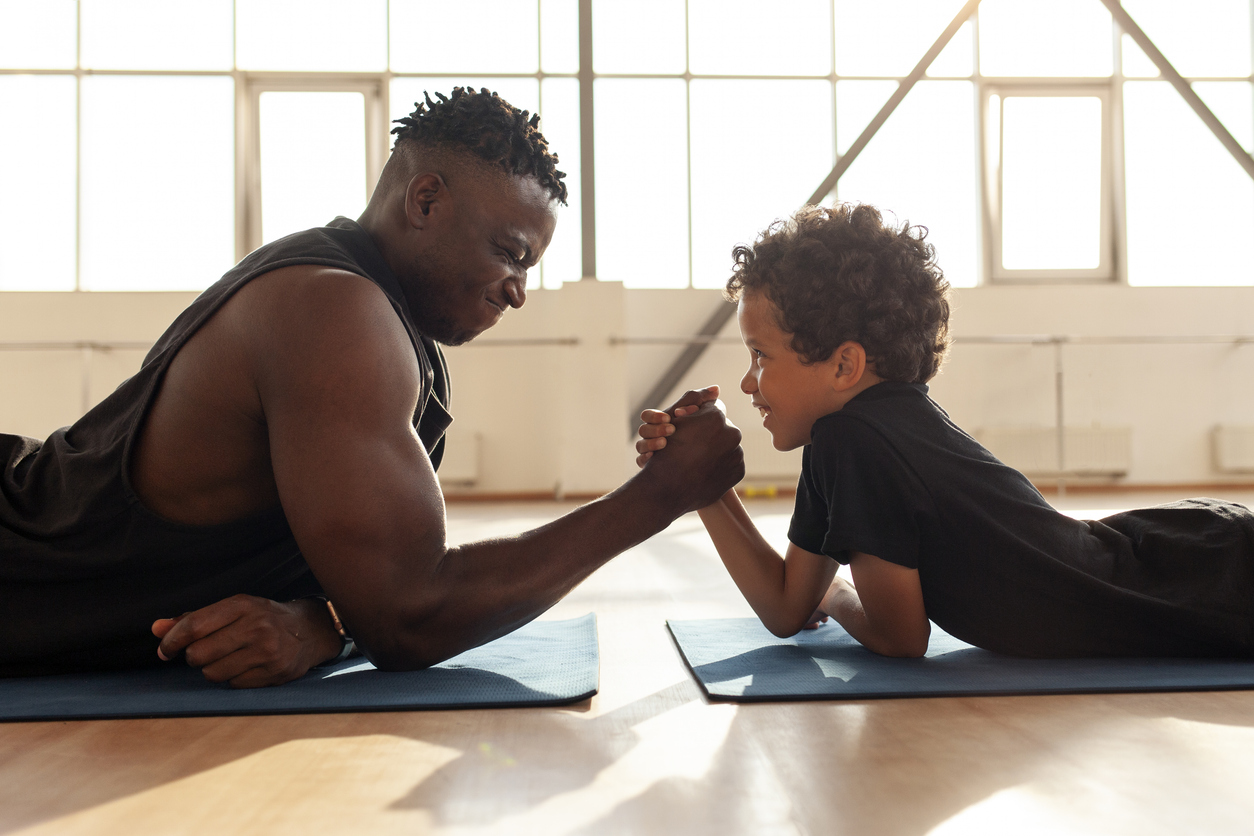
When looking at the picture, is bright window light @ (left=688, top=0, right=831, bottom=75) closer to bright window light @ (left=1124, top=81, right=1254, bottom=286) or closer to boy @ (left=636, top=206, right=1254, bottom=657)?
bright window light @ (left=1124, top=81, right=1254, bottom=286)

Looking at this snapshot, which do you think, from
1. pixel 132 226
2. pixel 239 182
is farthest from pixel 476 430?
pixel 132 226

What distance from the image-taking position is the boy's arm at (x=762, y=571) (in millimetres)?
1330

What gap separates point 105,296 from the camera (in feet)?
20.1

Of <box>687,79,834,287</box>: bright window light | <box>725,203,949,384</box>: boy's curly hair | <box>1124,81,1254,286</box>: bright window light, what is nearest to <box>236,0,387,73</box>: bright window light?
<box>687,79,834,287</box>: bright window light

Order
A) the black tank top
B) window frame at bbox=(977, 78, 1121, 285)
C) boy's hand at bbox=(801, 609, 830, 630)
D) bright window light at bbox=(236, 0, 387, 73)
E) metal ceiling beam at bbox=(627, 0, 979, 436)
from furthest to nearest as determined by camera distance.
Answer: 1. window frame at bbox=(977, 78, 1121, 285)
2. bright window light at bbox=(236, 0, 387, 73)
3. metal ceiling beam at bbox=(627, 0, 979, 436)
4. boy's hand at bbox=(801, 609, 830, 630)
5. the black tank top

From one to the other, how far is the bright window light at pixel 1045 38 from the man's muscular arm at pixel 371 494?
21.9 feet

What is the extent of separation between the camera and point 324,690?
1063mm

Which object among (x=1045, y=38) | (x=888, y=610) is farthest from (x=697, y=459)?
(x=1045, y=38)

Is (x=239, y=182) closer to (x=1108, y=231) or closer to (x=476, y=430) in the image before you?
(x=476, y=430)

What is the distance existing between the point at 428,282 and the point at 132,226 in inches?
236

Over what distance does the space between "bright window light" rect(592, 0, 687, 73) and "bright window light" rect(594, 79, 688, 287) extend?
0.42 ft

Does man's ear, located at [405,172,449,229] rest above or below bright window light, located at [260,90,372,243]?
below

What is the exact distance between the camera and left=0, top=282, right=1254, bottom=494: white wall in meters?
6.09

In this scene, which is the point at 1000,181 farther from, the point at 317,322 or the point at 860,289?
the point at 317,322
